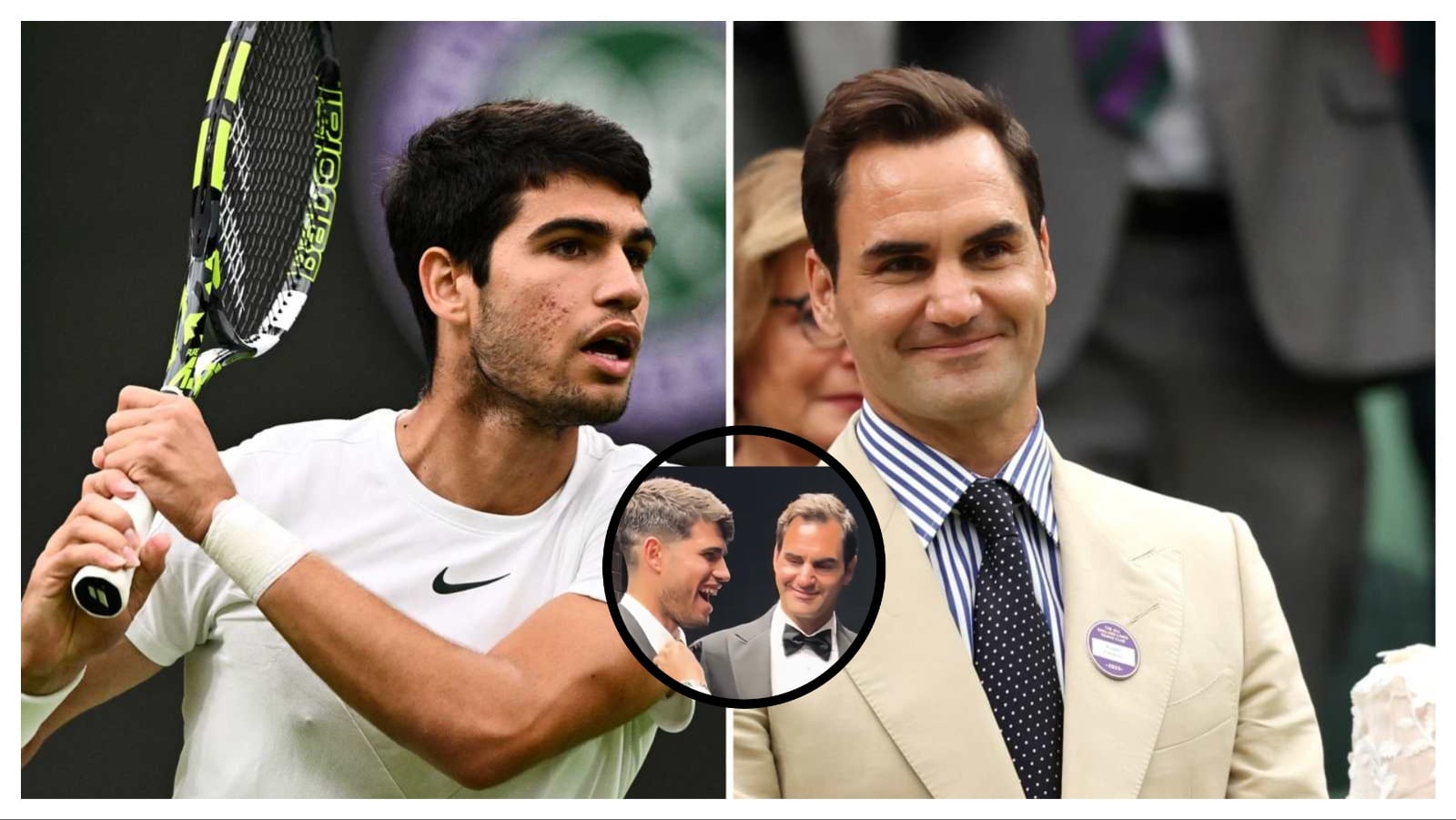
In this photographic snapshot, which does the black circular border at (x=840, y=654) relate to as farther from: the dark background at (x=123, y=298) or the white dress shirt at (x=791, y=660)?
the dark background at (x=123, y=298)

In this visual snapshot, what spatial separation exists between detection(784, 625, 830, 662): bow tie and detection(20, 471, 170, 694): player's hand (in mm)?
1469

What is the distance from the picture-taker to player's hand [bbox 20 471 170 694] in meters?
4.33

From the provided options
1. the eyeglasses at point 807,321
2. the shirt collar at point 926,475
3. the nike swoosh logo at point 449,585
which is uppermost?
the eyeglasses at point 807,321

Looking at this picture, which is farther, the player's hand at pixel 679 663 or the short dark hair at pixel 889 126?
the short dark hair at pixel 889 126

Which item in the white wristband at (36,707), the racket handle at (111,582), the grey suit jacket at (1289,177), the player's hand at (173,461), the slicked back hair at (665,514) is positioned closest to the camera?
the racket handle at (111,582)

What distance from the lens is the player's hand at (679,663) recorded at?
4449 mm

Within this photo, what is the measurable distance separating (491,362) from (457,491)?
1.07ft

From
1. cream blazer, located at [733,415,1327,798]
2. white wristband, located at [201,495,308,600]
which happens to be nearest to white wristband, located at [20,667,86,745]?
white wristband, located at [201,495,308,600]

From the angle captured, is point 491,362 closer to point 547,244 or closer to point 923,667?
point 547,244

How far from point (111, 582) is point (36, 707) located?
0.73 m

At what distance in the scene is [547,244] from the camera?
4492 millimetres

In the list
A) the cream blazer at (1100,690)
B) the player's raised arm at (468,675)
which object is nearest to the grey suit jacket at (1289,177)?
the cream blazer at (1100,690)

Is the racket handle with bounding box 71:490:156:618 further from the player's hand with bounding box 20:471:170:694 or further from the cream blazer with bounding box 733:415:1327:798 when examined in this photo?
the cream blazer with bounding box 733:415:1327:798

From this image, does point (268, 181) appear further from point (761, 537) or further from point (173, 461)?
point (761, 537)
